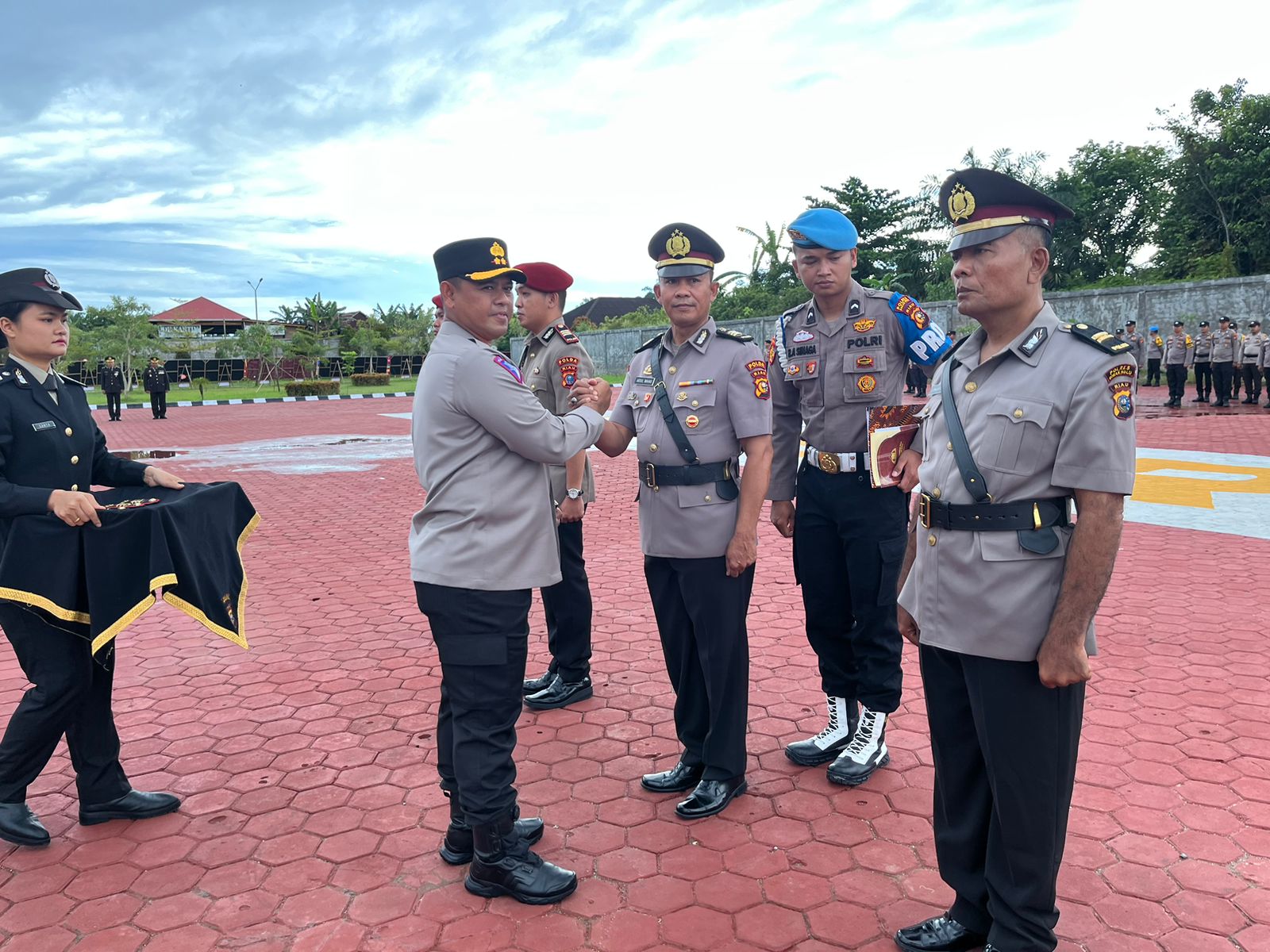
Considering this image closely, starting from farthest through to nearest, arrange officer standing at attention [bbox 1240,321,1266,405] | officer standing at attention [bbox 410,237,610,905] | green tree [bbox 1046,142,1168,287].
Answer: green tree [bbox 1046,142,1168,287] → officer standing at attention [bbox 1240,321,1266,405] → officer standing at attention [bbox 410,237,610,905]

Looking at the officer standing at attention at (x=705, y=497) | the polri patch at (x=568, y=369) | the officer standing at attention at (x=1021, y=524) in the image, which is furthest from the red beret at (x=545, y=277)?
the officer standing at attention at (x=1021, y=524)

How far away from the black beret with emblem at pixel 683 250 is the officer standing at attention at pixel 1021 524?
107cm

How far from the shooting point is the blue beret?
130 inches

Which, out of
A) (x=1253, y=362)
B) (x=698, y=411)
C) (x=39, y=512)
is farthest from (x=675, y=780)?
(x=1253, y=362)

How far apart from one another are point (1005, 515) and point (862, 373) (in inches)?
52.8

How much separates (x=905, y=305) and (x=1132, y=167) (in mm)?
32469

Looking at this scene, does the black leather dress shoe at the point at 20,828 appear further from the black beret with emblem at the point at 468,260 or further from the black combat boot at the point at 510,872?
the black beret with emblem at the point at 468,260

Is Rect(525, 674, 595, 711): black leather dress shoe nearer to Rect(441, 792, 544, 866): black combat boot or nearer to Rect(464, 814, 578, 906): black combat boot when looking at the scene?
Rect(441, 792, 544, 866): black combat boot

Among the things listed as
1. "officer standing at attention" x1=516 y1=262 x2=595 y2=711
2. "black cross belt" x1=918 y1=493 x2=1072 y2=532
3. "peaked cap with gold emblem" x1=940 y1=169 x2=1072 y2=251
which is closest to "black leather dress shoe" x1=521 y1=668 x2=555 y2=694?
"officer standing at attention" x1=516 y1=262 x2=595 y2=711

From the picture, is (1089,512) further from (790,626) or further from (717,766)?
(790,626)

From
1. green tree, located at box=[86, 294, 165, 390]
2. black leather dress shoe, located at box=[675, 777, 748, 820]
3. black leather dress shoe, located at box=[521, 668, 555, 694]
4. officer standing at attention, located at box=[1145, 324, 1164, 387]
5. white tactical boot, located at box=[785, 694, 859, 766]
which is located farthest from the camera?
green tree, located at box=[86, 294, 165, 390]

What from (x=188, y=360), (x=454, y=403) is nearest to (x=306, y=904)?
(x=454, y=403)

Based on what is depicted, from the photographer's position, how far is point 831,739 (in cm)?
353

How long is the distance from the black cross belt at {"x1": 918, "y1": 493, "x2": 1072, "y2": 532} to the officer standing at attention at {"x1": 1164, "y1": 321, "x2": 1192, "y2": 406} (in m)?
18.6
